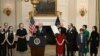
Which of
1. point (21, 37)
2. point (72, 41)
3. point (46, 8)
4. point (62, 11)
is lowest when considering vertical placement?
point (72, 41)

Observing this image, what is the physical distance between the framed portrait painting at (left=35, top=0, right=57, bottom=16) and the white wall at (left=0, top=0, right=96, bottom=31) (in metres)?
0.30

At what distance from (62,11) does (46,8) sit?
1214 millimetres

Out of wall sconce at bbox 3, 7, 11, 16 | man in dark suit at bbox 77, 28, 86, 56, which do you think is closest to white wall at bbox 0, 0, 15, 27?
wall sconce at bbox 3, 7, 11, 16

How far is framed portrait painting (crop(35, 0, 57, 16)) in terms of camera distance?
82.1 feet

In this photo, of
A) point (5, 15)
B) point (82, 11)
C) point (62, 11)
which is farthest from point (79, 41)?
point (5, 15)

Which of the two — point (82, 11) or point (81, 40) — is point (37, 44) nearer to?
point (81, 40)

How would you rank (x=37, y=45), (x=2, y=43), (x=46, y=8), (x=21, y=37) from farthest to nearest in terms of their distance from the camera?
(x=46, y=8) < (x=21, y=37) < (x=2, y=43) < (x=37, y=45)

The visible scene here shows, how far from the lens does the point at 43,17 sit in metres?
24.9

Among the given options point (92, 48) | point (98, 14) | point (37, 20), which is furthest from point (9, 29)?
point (98, 14)

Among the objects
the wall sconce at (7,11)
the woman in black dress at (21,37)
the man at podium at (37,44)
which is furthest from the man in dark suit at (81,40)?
the wall sconce at (7,11)

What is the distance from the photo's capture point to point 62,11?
25.2 metres

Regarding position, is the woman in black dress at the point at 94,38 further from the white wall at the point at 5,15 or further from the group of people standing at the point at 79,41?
the white wall at the point at 5,15

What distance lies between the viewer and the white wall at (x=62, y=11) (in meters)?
24.8

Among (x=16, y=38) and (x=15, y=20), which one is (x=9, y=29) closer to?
(x=16, y=38)
